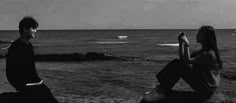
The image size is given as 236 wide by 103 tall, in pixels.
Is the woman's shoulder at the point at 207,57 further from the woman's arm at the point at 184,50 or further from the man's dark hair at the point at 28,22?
the man's dark hair at the point at 28,22

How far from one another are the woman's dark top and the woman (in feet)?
7.92

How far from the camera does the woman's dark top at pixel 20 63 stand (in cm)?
610

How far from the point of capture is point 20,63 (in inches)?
241

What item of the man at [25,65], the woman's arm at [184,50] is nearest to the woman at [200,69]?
the woman's arm at [184,50]

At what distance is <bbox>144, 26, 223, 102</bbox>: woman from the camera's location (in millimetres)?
7133

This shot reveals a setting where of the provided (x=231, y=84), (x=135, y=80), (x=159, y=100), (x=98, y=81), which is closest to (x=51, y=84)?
(x=98, y=81)

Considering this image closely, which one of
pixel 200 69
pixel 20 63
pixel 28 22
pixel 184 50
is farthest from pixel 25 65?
pixel 200 69

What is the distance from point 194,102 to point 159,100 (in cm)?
66

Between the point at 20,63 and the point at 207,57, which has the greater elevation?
the point at 20,63

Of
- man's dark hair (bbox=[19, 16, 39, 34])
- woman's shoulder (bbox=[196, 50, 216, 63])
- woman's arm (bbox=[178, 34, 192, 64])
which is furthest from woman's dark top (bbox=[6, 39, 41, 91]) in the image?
woman's shoulder (bbox=[196, 50, 216, 63])

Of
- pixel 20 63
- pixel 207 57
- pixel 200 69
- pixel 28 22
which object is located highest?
pixel 28 22

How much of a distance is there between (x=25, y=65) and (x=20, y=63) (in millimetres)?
87

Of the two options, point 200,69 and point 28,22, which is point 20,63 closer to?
point 28,22

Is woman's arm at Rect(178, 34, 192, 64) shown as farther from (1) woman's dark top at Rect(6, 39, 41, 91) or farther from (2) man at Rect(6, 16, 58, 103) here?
(1) woman's dark top at Rect(6, 39, 41, 91)
